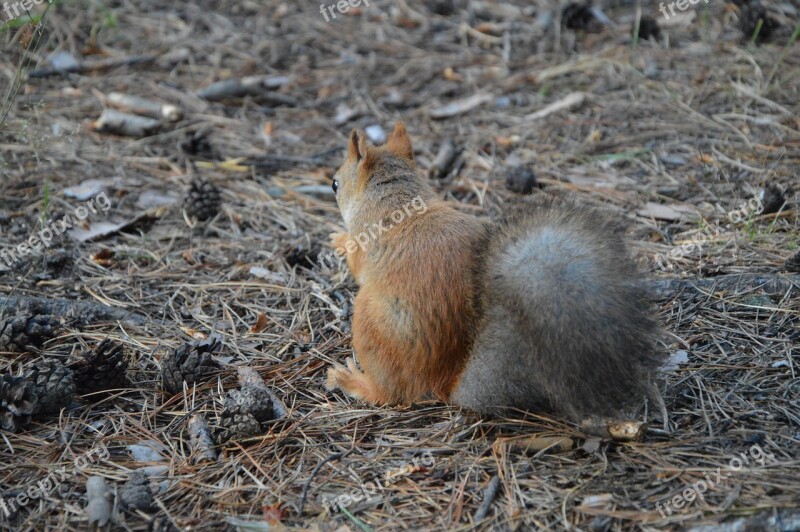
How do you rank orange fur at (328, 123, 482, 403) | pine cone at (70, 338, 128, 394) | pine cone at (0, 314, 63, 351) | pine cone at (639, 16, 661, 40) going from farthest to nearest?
1. pine cone at (639, 16, 661, 40)
2. pine cone at (0, 314, 63, 351)
3. pine cone at (70, 338, 128, 394)
4. orange fur at (328, 123, 482, 403)

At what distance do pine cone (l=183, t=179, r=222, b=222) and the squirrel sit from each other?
1.07 m

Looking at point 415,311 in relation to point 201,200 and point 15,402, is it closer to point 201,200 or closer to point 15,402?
point 15,402

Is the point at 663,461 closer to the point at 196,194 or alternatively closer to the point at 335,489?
the point at 335,489

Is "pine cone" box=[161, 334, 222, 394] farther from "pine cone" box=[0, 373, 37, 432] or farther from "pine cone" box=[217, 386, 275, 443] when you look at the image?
"pine cone" box=[0, 373, 37, 432]

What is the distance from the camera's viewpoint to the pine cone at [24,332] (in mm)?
2648

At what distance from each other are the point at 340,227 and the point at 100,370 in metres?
1.53

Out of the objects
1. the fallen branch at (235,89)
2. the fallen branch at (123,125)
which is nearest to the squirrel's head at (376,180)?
the fallen branch at (123,125)

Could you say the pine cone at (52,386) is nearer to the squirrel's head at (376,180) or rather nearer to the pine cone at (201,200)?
the squirrel's head at (376,180)

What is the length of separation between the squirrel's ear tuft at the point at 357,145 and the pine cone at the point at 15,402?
147 centimetres

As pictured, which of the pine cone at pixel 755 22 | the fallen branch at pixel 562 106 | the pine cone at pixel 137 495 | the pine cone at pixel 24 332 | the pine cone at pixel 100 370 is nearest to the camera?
the pine cone at pixel 137 495

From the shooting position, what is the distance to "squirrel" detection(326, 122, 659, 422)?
6.19 ft

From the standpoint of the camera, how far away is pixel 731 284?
2.81m

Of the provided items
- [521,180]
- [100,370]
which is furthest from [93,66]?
[100,370]

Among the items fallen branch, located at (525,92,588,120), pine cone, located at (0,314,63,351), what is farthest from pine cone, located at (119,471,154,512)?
fallen branch, located at (525,92,588,120)
